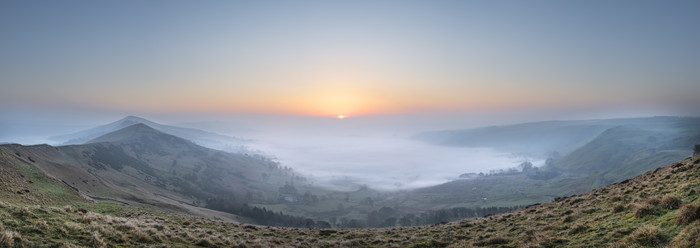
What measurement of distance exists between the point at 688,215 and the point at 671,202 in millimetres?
5137

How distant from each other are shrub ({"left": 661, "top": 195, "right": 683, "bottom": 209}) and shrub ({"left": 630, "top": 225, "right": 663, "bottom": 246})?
514 cm

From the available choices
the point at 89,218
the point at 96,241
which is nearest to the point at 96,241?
the point at 96,241

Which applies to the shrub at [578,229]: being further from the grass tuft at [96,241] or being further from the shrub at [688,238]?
the grass tuft at [96,241]

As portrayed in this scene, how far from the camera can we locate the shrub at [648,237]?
1304cm

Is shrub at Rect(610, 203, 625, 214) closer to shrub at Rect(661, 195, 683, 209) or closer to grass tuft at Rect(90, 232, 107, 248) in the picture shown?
shrub at Rect(661, 195, 683, 209)

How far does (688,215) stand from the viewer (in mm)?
13578

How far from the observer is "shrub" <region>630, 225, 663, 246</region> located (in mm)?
13044

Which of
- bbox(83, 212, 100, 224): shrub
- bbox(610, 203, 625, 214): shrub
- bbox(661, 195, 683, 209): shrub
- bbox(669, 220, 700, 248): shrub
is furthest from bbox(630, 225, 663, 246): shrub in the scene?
bbox(83, 212, 100, 224): shrub

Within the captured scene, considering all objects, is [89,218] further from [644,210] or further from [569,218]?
[644,210]

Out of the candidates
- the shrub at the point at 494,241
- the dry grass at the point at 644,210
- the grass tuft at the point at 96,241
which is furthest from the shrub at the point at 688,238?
the grass tuft at the point at 96,241

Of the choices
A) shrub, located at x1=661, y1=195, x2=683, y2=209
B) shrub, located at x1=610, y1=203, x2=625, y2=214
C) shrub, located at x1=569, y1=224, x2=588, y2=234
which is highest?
shrub, located at x1=661, y1=195, x2=683, y2=209

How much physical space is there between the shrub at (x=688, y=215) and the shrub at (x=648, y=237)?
1.08 meters

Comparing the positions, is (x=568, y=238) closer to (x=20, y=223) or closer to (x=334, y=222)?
(x=20, y=223)

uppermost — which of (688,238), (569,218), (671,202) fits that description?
(688,238)
